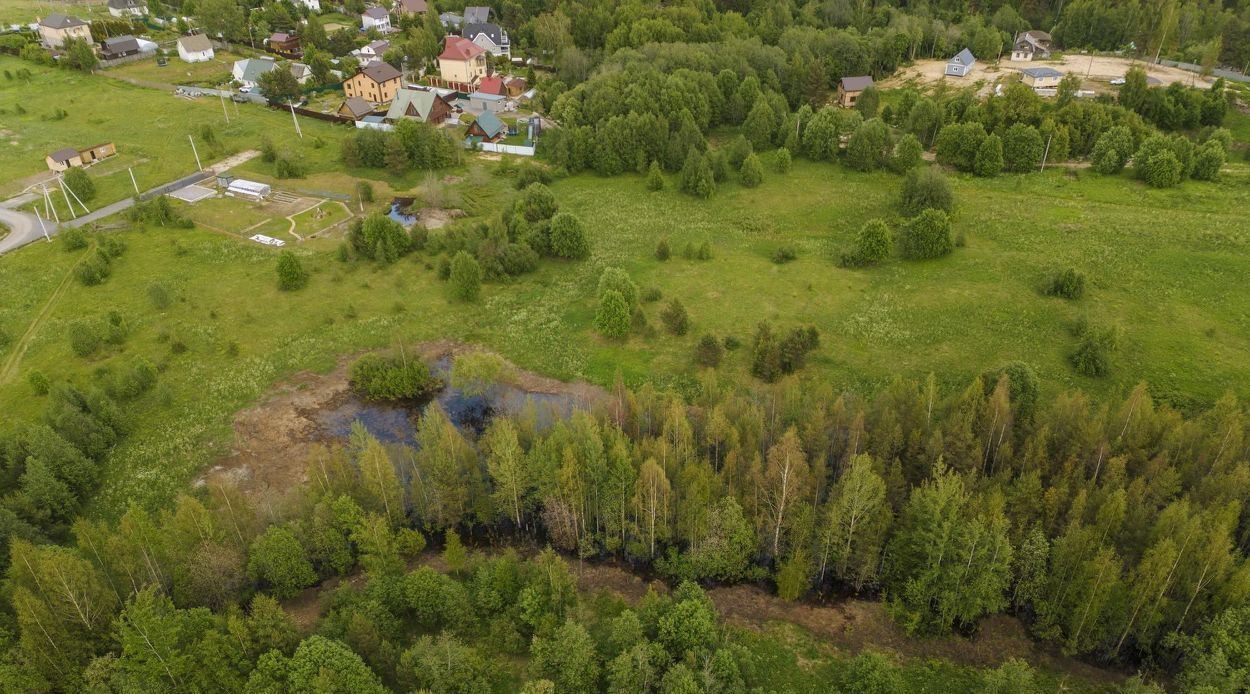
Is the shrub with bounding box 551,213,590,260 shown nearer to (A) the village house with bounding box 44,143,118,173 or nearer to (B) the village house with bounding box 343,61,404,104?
(B) the village house with bounding box 343,61,404,104

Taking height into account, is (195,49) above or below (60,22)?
below

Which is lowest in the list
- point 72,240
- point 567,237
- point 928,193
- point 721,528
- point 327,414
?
point 327,414

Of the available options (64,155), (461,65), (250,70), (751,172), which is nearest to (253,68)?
(250,70)

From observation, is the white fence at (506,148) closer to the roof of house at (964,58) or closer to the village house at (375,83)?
the village house at (375,83)

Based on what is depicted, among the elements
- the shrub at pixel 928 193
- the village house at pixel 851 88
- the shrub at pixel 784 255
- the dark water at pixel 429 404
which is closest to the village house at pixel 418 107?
the shrub at pixel 784 255

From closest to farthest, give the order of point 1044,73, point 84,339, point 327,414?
point 327,414, point 84,339, point 1044,73

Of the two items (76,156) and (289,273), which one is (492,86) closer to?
(76,156)
